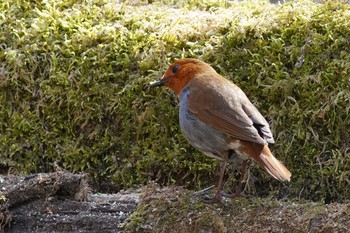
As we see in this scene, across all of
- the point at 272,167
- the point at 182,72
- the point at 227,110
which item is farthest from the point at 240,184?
the point at 182,72

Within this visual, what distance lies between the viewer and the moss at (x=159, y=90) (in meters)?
4.39

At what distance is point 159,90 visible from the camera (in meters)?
4.71

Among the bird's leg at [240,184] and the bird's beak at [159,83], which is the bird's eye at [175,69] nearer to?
the bird's beak at [159,83]

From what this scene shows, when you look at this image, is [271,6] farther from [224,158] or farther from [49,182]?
[49,182]

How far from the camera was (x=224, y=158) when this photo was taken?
4066 mm

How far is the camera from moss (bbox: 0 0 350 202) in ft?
14.4

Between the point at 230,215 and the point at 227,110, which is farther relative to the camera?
the point at 227,110

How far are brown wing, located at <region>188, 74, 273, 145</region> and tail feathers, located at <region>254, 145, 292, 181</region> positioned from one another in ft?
0.25

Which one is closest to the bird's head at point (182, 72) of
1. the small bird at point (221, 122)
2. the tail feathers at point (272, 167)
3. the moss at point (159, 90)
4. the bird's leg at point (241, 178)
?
the small bird at point (221, 122)

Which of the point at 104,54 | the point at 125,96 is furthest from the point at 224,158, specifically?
the point at 104,54

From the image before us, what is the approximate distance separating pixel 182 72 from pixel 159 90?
38cm

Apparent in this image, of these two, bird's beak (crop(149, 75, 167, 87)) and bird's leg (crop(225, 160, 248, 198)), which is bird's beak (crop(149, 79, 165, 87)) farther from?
bird's leg (crop(225, 160, 248, 198))

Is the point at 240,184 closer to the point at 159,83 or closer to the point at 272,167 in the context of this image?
the point at 272,167

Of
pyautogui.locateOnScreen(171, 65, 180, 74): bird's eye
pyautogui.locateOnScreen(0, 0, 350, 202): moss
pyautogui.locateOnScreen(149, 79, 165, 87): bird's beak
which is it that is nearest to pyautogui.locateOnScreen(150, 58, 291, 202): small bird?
pyautogui.locateOnScreen(171, 65, 180, 74): bird's eye
